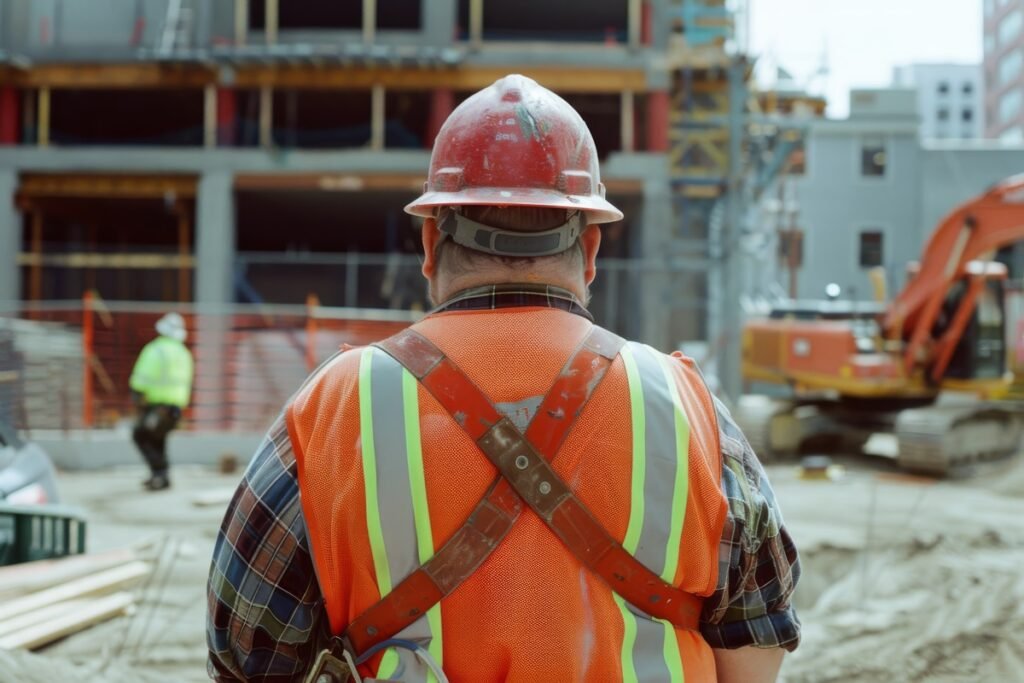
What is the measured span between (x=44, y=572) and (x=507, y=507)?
5023 millimetres

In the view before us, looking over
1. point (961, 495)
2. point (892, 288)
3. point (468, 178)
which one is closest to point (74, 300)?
point (961, 495)

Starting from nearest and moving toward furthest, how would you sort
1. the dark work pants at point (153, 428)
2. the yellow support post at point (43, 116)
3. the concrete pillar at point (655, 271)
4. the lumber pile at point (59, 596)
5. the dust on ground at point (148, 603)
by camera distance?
1. the dust on ground at point (148, 603)
2. the lumber pile at point (59, 596)
3. the dark work pants at point (153, 428)
4. the concrete pillar at point (655, 271)
5. the yellow support post at point (43, 116)

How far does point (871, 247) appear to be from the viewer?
119 feet

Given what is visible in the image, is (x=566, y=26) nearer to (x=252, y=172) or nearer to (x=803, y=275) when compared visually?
(x=252, y=172)

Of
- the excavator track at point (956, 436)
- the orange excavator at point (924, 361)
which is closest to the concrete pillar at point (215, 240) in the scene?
the orange excavator at point (924, 361)

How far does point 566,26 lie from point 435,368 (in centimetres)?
2751

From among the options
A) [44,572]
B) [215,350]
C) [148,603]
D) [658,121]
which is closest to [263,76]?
[658,121]

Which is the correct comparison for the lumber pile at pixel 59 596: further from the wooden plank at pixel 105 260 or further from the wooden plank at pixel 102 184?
the wooden plank at pixel 102 184

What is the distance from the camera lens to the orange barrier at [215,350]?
14.4 metres

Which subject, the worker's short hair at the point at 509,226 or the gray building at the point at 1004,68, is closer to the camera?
the worker's short hair at the point at 509,226

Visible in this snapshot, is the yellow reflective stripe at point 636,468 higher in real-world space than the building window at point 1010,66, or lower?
lower

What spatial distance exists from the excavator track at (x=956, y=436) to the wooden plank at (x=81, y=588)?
9518 mm

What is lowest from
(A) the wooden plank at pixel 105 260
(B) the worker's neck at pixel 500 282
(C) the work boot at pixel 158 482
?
(C) the work boot at pixel 158 482

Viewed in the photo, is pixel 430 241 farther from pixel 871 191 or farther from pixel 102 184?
pixel 871 191
